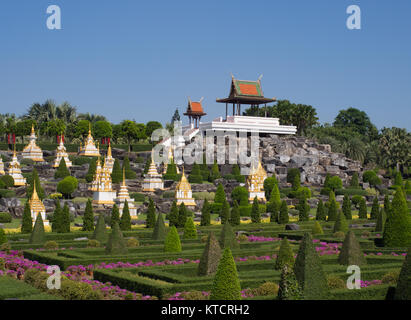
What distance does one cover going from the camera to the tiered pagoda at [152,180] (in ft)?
214

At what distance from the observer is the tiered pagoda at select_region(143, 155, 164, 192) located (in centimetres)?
6518

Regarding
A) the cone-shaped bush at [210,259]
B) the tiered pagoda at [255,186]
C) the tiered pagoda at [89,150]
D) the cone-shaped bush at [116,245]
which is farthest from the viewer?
the tiered pagoda at [89,150]

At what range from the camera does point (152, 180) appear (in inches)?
2579

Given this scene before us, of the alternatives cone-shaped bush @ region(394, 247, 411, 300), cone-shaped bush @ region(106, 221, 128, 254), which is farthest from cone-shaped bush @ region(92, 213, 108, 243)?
cone-shaped bush @ region(394, 247, 411, 300)

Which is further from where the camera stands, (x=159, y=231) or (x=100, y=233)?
(x=159, y=231)

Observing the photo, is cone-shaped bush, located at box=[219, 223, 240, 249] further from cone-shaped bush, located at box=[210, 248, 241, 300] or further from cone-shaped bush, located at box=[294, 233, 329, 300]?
cone-shaped bush, located at box=[210, 248, 241, 300]

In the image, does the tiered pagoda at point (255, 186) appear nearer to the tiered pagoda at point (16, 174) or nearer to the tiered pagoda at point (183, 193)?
the tiered pagoda at point (183, 193)

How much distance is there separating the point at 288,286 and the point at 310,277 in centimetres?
129

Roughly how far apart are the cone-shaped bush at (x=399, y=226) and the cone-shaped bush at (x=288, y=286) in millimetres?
17173

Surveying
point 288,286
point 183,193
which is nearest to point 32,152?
point 183,193

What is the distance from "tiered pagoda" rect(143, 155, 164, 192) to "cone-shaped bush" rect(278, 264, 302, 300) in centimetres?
4753

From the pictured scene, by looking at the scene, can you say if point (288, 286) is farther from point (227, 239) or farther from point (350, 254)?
point (227, 239)

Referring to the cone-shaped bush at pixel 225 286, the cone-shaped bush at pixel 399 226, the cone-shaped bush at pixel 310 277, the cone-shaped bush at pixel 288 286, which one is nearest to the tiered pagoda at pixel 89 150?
the cone-shaped bush at pixel 399 226
